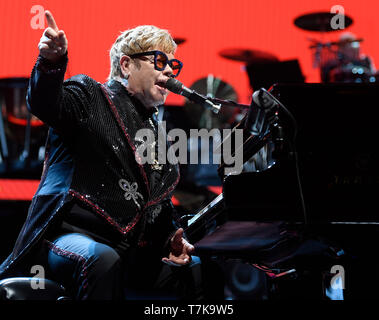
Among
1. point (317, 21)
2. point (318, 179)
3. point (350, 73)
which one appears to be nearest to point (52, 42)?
point (318, 179)

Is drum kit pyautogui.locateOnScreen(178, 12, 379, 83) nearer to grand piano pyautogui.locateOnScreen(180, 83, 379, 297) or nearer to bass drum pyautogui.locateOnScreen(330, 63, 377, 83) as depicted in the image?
bass drum pyautogui.locateOnScreen(330, 63, 377, 83)

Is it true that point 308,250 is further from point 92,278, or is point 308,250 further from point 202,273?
point 92,278

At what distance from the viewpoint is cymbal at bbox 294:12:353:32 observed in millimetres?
7301

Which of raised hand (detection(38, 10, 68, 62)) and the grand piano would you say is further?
the grand piano

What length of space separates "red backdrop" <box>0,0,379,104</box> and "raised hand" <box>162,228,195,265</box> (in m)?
4.05

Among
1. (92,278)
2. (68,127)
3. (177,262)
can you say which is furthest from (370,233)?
(68,127)

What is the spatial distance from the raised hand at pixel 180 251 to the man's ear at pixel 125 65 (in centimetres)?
85

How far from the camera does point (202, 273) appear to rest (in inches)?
94.5

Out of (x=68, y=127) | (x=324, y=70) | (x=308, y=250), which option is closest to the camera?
(x=68, y=127)

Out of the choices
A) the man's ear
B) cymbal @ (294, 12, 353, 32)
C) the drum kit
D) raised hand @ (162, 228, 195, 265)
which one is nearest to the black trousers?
raised hand @ (162, 228, 195, 265)

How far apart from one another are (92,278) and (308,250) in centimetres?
100

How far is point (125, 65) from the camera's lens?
244 cm

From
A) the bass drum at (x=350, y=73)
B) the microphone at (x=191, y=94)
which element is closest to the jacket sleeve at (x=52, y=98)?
the microphone at (x=191, y=94)

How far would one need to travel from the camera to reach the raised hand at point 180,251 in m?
2.32
